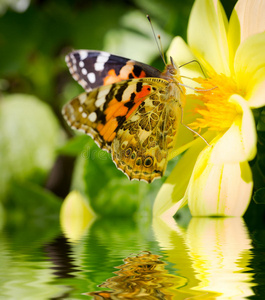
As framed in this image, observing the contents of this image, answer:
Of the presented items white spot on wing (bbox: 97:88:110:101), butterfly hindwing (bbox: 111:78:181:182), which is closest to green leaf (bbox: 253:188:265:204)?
butterfly hindwing (bbox: 111:78:181:182)

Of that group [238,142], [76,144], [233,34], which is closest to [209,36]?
[233,34]

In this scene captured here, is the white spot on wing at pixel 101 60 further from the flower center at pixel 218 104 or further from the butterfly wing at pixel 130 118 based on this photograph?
the flower center at pixel 218 104

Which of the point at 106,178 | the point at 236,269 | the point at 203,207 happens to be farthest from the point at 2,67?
the point at 236,269

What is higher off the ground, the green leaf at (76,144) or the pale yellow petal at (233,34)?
the pale yellow petal at (233,34)

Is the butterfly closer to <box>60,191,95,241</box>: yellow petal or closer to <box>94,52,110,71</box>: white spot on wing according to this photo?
<box>94,52,110,71</box>: white spot on wing

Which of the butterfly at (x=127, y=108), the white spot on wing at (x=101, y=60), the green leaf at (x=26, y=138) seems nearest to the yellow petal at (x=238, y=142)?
the butterfly at (x=127, y=108)

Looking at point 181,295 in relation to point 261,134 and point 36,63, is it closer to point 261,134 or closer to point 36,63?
point 261,134

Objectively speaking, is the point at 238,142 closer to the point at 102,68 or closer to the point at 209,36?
the point at 209,36
